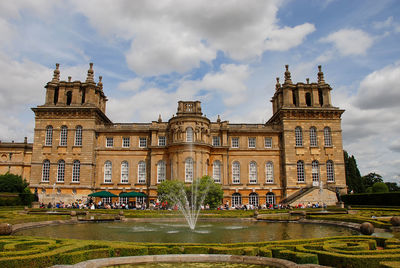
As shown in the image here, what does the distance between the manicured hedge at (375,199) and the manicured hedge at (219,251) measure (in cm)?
2301

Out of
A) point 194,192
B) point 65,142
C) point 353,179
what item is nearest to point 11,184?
point 65,142

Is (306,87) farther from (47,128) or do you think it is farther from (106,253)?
(106,253)

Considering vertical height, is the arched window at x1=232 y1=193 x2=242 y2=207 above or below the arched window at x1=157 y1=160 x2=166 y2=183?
below

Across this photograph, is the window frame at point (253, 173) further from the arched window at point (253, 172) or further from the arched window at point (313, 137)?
the arched window at point (313, 137)

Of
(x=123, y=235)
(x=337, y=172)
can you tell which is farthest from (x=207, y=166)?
(x=123, y=235)

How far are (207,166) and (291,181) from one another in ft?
34.9

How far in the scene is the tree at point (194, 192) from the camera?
31.8 meters

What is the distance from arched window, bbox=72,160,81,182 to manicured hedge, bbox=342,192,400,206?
3240cm

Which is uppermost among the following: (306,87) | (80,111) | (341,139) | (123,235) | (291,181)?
(306,87)

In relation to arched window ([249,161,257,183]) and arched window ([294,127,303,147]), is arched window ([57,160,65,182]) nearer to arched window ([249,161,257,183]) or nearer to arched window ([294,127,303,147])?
arched window ([249,161,257,183])

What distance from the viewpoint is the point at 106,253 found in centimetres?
1002

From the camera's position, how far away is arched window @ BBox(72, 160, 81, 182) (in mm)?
39219

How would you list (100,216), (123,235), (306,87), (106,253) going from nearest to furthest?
(106,253) → (123,235) → (100,216) → (306,87)


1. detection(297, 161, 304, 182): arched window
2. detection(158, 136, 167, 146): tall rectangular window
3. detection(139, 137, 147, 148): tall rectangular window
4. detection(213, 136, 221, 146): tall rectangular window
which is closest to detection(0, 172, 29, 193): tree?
detection(139, 137, 147, 148): tall rectangular window
